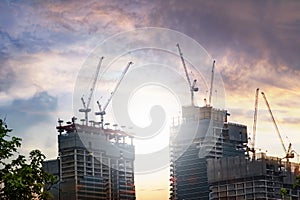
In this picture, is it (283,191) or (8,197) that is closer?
(8,197)

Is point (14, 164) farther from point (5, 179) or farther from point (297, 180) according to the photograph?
point (297, 180)

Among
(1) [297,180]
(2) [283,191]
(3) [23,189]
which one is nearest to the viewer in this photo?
(3) [23,189]

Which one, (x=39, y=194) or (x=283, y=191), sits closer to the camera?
(x=39, y=194)

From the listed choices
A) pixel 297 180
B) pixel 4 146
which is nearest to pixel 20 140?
pixel 4 146

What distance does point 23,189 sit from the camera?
160 feet

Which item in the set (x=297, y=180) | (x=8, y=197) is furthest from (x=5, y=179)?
(x=297, y=180)

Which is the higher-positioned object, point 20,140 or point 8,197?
point 20,140

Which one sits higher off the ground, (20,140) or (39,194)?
(20,140)

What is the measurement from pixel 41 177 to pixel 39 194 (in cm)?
151

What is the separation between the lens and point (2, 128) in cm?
5050

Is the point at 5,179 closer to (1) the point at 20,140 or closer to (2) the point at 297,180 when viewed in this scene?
(1) the point at 20,140

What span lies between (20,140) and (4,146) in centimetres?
122

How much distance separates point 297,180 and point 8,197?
1948 inches

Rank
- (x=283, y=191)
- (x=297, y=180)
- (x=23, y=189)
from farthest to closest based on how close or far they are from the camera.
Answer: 1. (x=283, y=191)
2. (x=297, y=180)
3. (x=23, y=189)
